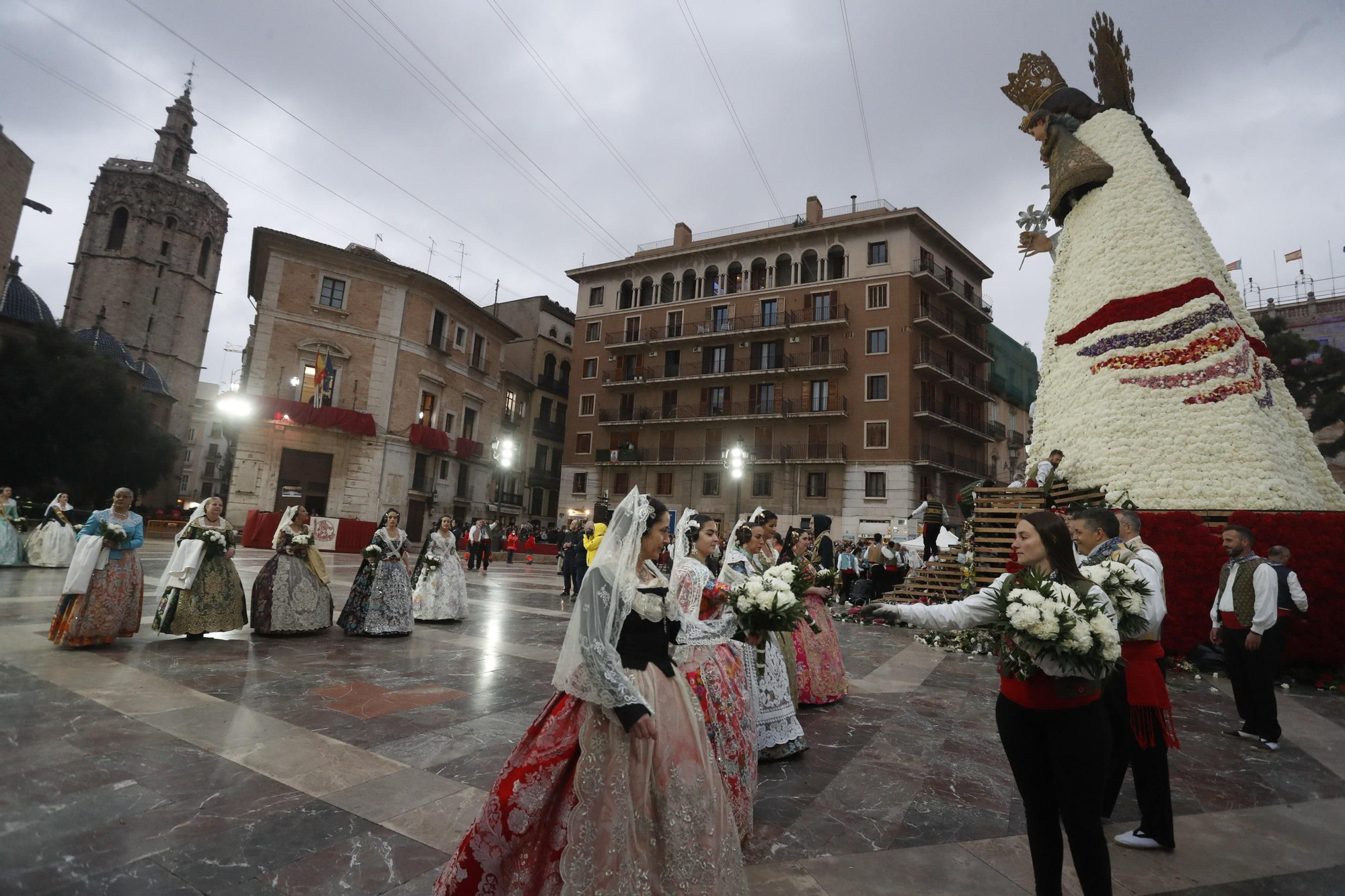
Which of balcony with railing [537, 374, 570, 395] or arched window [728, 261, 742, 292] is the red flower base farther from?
balcony with railing [537, 374, 570, 395]

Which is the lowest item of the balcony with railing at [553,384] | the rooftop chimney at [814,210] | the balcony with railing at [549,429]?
the balcony with railing at [549,429]

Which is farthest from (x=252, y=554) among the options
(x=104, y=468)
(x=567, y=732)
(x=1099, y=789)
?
(x=1099, y=789)

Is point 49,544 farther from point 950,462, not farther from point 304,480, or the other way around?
point 950,462

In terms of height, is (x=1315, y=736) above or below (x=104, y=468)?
below

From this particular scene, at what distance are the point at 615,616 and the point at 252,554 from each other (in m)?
21.2

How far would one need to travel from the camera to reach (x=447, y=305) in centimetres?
3131

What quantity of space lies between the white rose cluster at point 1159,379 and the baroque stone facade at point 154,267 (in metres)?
50.1

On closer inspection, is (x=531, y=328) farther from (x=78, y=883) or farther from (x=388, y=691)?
(x=78, y=883)

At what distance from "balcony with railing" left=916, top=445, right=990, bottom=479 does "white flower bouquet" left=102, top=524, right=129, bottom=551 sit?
29168 mm

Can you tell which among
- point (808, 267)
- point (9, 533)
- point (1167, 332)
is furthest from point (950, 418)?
point (9, 533)

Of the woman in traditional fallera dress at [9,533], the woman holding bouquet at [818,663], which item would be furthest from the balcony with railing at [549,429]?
the woman holding bouquet at [818,663]

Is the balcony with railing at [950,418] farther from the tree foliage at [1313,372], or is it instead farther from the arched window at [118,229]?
the arched window at [118,229]

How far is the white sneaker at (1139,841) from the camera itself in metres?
3.25

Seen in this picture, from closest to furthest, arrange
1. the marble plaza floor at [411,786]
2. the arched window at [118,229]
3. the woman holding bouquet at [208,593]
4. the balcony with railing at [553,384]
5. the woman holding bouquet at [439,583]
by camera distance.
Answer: the marble plaza floor at [411,786] < the woman holding bouquet at [208,593] < the woman holding bouquet at [439,583] < the balcony with railing at [553,384] < the arched window at [118,229]
